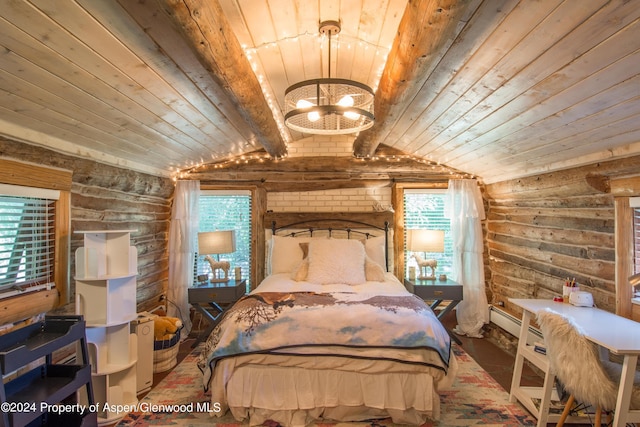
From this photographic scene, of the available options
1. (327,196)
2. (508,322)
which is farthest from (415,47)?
(508,322)

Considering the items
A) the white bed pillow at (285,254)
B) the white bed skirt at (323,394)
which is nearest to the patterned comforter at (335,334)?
the white bed skirt at (323,394)

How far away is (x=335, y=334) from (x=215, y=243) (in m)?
2.25

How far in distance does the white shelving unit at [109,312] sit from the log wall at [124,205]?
11.4 inches

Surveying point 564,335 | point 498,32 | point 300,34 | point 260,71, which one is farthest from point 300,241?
point 498,32

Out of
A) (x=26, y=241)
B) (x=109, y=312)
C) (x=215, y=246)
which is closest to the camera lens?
(x=26, y=241)

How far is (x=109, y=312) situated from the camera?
268 centimetres

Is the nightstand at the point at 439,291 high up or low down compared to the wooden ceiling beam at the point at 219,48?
down

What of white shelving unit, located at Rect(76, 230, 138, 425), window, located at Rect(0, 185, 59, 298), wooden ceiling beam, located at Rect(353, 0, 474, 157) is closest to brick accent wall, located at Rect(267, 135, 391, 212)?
wooden ceiling beam, located at Rect(353, 0, 474, 157)

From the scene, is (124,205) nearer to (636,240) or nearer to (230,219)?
(230,219)

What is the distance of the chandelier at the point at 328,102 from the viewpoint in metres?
2.09

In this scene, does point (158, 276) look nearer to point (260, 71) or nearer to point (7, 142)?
point (7, 142)

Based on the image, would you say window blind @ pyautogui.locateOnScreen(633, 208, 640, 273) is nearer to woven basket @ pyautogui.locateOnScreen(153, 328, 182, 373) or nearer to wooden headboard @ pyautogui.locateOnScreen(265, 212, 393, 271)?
wooden headboard @ pyautogui.locateOnScreen(265, 212, 393, 271)

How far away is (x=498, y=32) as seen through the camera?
169 centimetres

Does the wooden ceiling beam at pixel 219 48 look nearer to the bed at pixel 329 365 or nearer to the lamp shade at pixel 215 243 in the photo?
the bed at pixel 329 365
